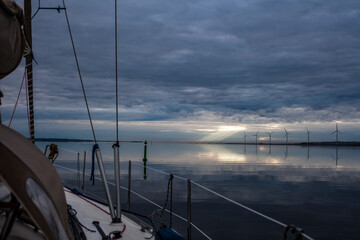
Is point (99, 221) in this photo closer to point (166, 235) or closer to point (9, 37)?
point (166, 235)

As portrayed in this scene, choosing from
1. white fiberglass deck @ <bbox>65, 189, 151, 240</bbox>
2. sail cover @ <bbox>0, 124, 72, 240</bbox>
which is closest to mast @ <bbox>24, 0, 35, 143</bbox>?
white fiberglass deck @ <bbox>65, 189, 151, 240</bbox>

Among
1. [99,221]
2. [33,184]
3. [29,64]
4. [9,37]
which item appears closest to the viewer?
[33,184]

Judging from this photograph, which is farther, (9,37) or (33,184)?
(9,37)

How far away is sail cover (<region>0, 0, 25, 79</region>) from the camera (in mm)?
2445

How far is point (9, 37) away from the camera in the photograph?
2.57m

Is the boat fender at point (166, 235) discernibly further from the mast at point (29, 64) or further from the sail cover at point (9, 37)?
the mast at point (29, 64)

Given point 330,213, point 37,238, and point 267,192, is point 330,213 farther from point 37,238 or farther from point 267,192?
point 37,238

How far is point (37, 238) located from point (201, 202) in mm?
16066

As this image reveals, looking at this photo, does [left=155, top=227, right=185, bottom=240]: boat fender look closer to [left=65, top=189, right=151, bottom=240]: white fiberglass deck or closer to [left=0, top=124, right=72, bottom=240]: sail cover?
[left=65, top=189, right=151, bottom=240]: white fiberglass deck

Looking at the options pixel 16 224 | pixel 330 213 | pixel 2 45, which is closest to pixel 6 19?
pixel 2 45

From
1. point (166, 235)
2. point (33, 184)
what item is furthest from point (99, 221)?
point (33, 184)

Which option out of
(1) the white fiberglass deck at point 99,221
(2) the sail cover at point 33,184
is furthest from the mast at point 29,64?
(2) the sail cover at point 33,184

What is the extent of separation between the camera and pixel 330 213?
16.7 m

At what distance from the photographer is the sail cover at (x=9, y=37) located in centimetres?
245
